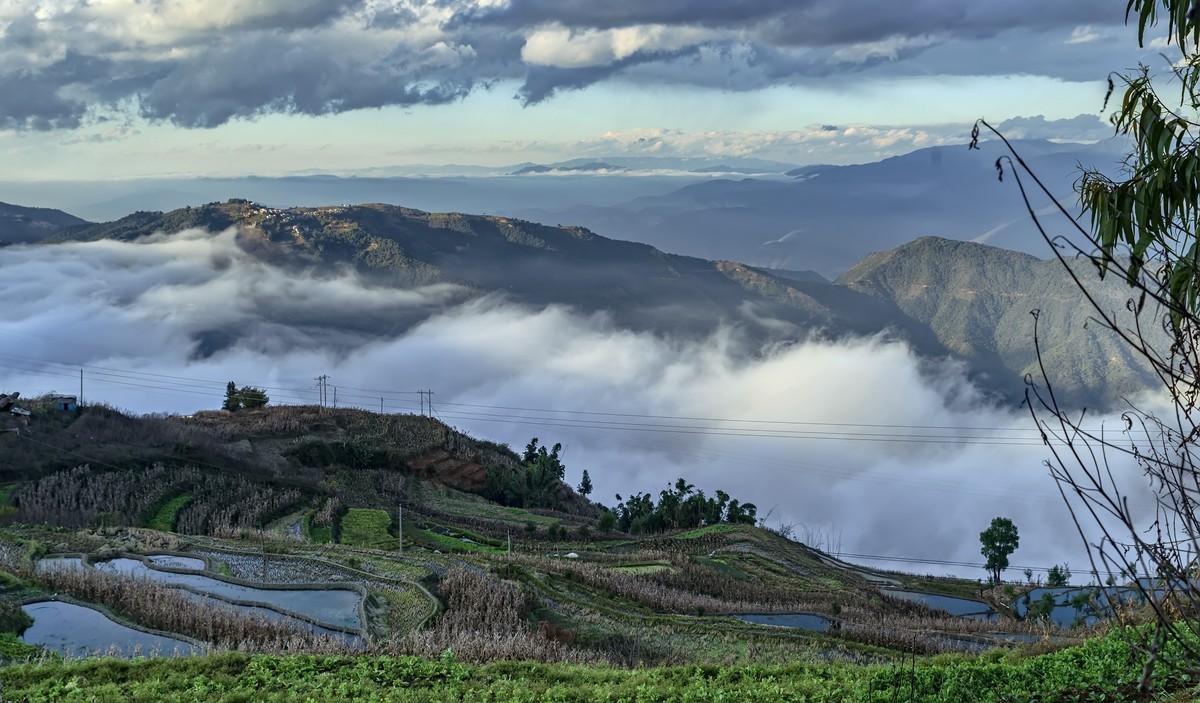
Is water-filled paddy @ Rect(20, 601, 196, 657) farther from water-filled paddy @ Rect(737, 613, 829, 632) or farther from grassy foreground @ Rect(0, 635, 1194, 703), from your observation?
water-filled paddy @ Rect(737, 613, 829, 632)

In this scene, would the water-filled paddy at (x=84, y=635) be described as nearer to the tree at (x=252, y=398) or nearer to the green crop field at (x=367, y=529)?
the green crop field at (x=367, y=529)

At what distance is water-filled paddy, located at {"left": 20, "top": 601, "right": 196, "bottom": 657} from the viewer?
60.6 feet

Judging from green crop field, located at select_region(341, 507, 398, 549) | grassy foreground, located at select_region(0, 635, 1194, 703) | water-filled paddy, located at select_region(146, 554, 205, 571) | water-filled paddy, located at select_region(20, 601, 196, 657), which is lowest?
water-filled paddy, located at select_region(20, 601, 196, 657)

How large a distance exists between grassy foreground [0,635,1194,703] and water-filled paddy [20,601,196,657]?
4.57 m

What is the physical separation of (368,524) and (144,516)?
30.9 feet

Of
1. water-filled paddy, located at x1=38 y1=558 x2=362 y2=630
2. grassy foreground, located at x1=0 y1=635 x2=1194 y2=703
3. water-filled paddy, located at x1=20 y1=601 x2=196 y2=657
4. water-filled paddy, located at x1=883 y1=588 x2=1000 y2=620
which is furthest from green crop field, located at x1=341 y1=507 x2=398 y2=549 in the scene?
grassy foreground, located at x1=0 y1=635 x2=1194 y2=703

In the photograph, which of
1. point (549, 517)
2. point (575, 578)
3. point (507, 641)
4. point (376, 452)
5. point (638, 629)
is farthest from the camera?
point (376, 452)

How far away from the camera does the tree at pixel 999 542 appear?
5291 cm

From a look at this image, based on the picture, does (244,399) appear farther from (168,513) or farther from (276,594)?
(276,594)

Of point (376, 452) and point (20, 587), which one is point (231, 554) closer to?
point (20, 587)

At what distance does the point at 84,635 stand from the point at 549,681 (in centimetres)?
1098

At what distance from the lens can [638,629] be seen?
24031mm

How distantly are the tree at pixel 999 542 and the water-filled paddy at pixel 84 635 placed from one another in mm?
44802

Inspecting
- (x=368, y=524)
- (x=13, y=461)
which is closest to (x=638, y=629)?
(x=368, y=524)
